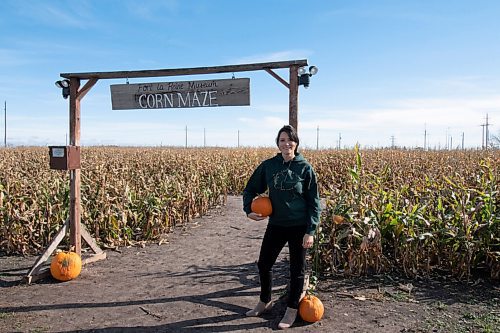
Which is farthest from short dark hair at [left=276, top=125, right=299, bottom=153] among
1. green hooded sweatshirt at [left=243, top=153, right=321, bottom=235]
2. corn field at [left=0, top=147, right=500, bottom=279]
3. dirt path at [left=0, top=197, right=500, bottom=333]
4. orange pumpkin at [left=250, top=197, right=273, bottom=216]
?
dirt path at [left=0, top=197, right=500, bottom=333]

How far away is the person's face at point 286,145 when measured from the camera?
13.4 ft

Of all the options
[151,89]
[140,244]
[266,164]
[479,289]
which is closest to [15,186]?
[140,244]

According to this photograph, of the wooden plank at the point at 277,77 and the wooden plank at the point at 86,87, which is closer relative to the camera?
the wooden plank at the point at 277,77

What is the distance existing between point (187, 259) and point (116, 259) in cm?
118

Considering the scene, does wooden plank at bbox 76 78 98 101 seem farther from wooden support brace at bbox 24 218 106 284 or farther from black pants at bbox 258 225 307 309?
black pants at bbox 258 225 307 309

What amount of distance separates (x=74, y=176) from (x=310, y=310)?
13.2 feet

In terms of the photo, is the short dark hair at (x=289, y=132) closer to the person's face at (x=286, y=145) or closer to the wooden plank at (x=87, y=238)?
the person's face at (x=286, y=145)

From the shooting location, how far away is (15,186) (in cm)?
857

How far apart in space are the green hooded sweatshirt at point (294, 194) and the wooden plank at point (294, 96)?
1.19 metres

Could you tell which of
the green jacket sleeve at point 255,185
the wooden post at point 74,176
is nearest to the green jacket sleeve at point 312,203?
the green jacket sleeve at point 255,185

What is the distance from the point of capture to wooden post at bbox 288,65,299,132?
5.23 metres

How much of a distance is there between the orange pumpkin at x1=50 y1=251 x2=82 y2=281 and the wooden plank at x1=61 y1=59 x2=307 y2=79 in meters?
2.63

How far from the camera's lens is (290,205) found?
402 cm

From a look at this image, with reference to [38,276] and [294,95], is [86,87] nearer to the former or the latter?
[38,276]
